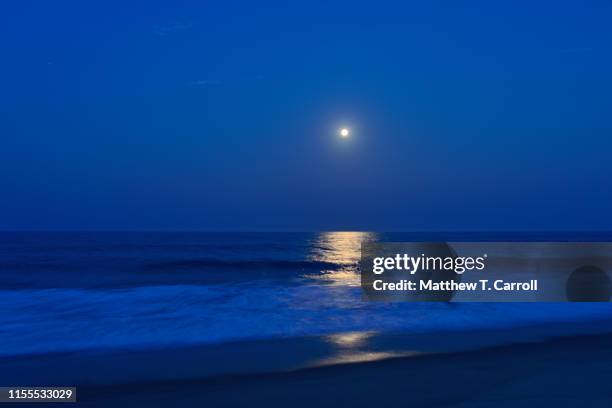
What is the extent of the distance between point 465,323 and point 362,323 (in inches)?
94.6

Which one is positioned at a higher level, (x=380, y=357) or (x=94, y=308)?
(x=94, y=308)

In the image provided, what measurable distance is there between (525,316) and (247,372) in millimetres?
7912

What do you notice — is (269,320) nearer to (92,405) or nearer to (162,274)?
(92,405)

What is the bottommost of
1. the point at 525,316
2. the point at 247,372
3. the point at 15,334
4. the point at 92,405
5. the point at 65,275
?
the point at 92,405

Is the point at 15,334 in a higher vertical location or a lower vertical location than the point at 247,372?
higher

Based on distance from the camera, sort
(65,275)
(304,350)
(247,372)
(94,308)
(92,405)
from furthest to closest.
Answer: (65,275) < (94,308) < (304,350) < (247,372) < (92,405)

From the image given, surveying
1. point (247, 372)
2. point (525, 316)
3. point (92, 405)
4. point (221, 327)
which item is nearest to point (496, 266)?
point (525, 316)

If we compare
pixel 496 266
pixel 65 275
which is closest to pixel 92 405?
pixel 65 275

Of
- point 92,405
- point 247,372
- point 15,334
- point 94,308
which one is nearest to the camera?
point 92,405

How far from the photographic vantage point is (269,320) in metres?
11.0

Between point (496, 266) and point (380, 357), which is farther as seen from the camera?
point (496, 266)

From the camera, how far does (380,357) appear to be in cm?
745

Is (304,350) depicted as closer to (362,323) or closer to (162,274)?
(362,323)

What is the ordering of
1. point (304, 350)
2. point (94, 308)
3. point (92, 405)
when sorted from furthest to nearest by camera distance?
point (94, 308) → point (304, 350) → point (92, 405)
